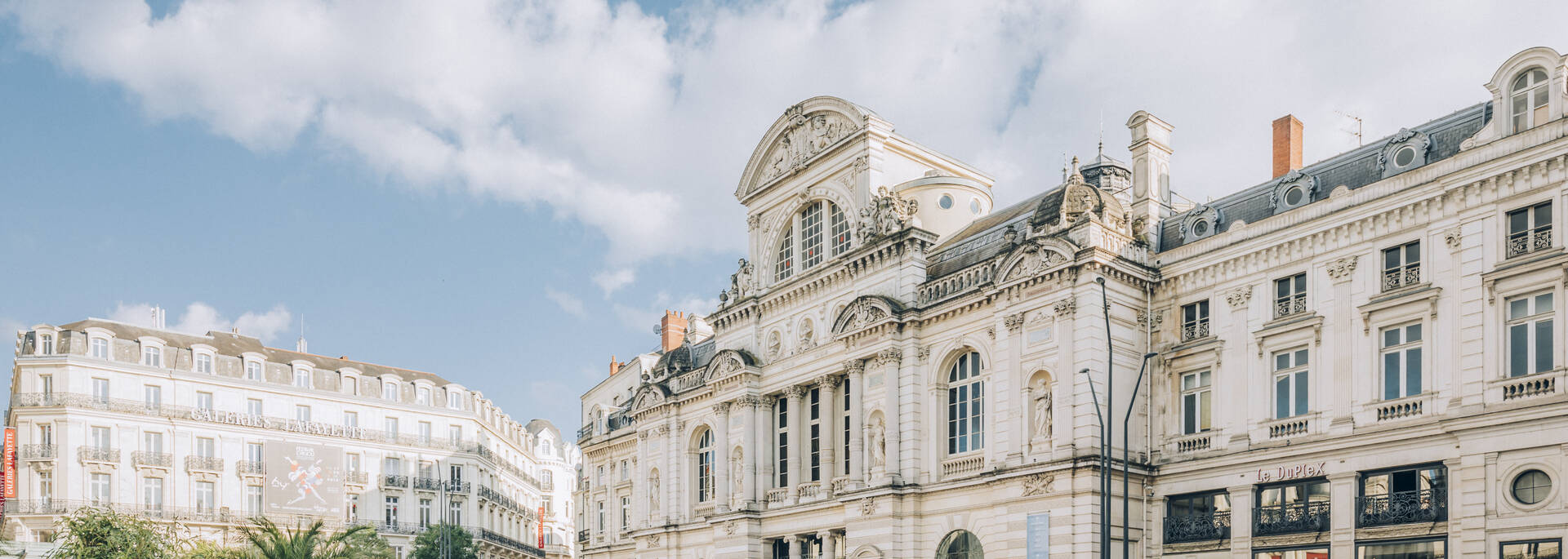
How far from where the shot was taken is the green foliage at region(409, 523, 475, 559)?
62094mm

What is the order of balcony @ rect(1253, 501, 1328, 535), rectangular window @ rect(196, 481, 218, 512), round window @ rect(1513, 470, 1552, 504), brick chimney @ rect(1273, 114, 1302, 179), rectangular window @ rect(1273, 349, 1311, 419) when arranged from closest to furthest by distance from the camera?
round window @ rect(1513, 470, 1552, 504) < balcony @ rect(1253, 501, 1328, 535) < rectangular window @ rect(1273, 349, 1311, 419) < brick chimney @ rect(1273, 114, 1302, 179) < rectangular window @ rect(196, 481, 218, 512)

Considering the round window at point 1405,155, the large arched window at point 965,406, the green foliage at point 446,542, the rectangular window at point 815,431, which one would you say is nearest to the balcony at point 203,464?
the green foliage at point 446,542

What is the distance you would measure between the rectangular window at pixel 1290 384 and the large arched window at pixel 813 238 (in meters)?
15.9

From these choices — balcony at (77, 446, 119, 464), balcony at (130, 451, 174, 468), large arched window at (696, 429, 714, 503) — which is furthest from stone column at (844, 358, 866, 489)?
balcony at (77, 446, 119, 464)

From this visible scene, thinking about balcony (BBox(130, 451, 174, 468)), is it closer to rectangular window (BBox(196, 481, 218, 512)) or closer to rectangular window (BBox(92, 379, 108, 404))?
rectangular window (BBox(196, 481, 218, 512))

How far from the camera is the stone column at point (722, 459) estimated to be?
155 ft

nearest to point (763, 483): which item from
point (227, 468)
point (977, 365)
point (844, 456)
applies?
point (844, 456)

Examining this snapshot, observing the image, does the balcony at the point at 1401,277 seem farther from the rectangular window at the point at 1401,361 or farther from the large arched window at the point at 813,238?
the large arched window at the point at 813,238

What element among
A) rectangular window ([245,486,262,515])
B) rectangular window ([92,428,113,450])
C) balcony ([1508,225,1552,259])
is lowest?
rectangular window ([245,486,262,515])

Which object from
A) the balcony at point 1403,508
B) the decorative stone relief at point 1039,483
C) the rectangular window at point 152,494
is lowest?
the rectangular window at point 152,494

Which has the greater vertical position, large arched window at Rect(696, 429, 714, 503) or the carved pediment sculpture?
the carved pediment sculpture

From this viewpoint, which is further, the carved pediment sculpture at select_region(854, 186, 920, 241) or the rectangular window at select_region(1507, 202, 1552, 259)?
the carved pediment sculpture at select_region(854, 186, 920, 241)

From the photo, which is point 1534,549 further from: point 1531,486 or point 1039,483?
point 1039,483

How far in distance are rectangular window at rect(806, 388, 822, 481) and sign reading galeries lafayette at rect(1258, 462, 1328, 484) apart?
1588 cm
